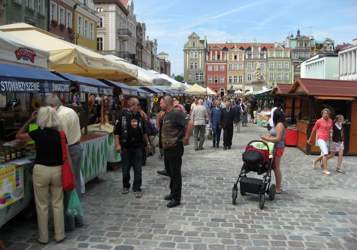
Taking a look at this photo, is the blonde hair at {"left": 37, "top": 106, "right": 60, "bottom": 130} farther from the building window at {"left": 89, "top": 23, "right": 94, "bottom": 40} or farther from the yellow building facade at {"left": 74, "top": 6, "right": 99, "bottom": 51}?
the building window at {"left": 89, "top": 23, "right": 94, "bottom": 40}

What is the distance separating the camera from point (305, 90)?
1440cm

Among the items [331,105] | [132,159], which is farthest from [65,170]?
[331,105]

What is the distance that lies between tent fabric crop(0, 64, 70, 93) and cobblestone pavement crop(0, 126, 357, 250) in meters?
1.86

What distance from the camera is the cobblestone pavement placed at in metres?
Result: 5.40

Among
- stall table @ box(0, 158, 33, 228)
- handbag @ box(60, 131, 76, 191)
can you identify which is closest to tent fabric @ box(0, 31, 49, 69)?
handbag @ box(60, 131, 76, 191)

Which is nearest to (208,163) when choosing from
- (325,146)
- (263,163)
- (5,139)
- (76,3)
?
(325,146)

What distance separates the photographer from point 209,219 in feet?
21.0

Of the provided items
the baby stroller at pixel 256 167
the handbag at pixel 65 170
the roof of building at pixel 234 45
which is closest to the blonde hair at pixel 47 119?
the handbag at pixel 65 170

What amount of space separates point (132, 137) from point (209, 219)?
209 centimetres

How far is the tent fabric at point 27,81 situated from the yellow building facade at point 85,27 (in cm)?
3476

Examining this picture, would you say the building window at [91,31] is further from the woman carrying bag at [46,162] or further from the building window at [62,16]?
the woman carrying bag at [46,162]

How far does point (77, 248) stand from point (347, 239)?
11.2 ft

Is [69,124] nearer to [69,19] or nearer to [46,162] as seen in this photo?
[46,162]

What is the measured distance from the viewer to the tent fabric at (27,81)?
4.86 meters
